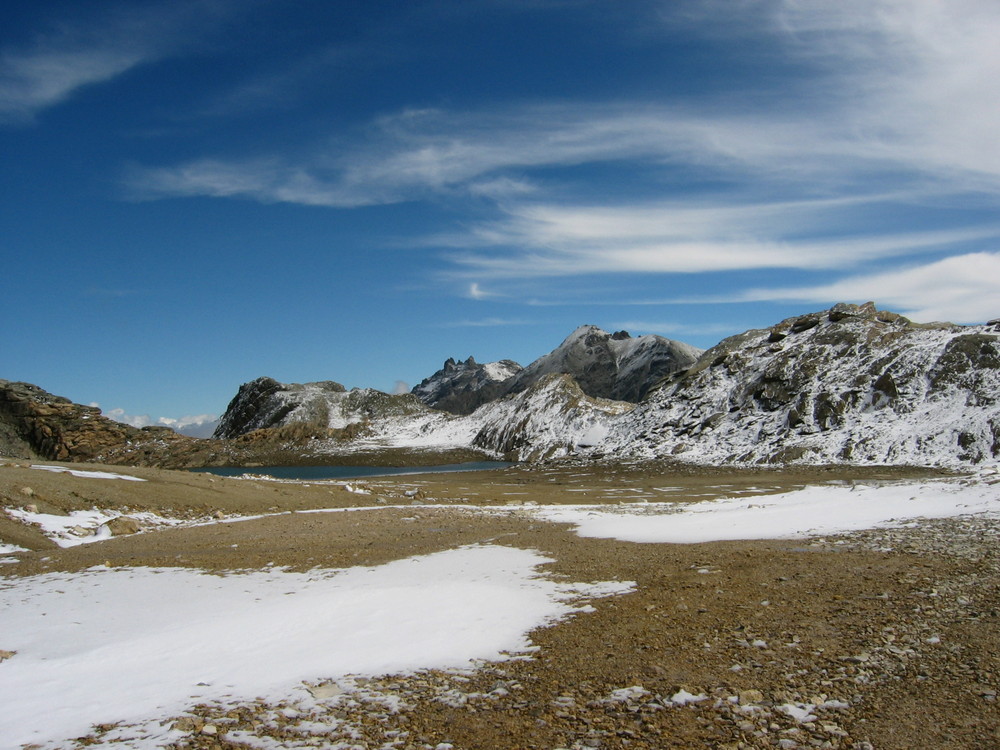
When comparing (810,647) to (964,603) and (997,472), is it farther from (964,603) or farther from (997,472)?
(997,472)

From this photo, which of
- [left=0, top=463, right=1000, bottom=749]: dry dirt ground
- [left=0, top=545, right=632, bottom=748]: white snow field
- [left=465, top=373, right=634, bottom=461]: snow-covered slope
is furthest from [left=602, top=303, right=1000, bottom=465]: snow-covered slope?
[left=0, top=545, right=632, bottom=748]: white snow field

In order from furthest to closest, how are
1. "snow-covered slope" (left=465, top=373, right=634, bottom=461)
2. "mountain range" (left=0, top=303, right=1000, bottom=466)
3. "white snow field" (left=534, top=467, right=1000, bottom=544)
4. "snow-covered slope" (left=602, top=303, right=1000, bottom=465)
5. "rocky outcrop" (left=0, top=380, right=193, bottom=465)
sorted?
"snow-covered slope" (left=465, top=373, right=634, bottom=461) → "rocky outcrop" (left=0, top=380, right=193, bottom=465) → "mountain range" (left=0, top=303, right=1000, bottom=466) → "snow-covered slope" (left=602, top=303, right=1000, bottom=465) → "white snow field" (left=534, top=467, right=1000, bottom=544)

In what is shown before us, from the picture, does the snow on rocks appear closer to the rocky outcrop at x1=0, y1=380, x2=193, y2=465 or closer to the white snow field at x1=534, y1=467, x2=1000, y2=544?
the white snow field at x1=534, y1=467, x2=1000, y2=544

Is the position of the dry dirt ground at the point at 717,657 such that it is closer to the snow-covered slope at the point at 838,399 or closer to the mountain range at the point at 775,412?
the snow-covered slope at the point at 838,399

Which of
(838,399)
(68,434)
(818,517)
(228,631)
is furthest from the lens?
(68,434)

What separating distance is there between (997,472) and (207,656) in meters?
31.3

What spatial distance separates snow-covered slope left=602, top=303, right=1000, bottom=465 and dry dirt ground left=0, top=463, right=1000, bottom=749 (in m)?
59.6

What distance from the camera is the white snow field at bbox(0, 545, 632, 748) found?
8.27 m

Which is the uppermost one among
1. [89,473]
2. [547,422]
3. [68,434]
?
[547,422]

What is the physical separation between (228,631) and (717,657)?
804 centimetres

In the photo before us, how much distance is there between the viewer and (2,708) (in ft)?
25.9

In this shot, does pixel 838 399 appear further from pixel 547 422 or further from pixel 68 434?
pixel 68 434

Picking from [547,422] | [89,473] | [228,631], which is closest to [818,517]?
[228,631]

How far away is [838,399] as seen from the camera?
8462 centimetres
